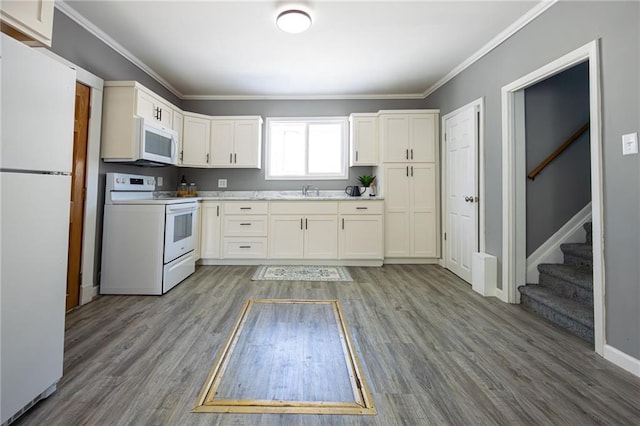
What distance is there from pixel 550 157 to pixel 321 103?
3132 mm

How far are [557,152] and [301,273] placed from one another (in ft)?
9.87

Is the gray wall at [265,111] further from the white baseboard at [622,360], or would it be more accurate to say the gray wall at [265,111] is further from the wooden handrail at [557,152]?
the white baseboard at [622,360]

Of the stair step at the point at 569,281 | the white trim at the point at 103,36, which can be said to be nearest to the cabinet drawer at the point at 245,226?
the white trim at the point at 103,36

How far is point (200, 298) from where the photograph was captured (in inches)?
107

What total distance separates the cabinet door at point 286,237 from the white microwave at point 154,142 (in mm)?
1507

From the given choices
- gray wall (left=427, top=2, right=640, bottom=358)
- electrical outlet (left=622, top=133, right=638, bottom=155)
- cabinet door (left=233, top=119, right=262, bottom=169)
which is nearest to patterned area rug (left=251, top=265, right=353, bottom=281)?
cabinet door (left=233, top=119, right=262, bottom=169)

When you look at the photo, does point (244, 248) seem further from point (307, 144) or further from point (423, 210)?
point (423, 210)

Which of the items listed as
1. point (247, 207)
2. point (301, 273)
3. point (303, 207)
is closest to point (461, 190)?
point (303, 207)

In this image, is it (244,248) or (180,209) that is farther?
(244,248)

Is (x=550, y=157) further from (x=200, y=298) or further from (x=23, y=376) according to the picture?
(x=23, y=376)

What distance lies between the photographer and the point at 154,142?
3.10m

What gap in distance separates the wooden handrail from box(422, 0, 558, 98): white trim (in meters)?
1.15

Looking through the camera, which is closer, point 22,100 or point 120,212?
point 22,100

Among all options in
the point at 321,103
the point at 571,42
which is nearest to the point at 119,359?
the point at 571,42
